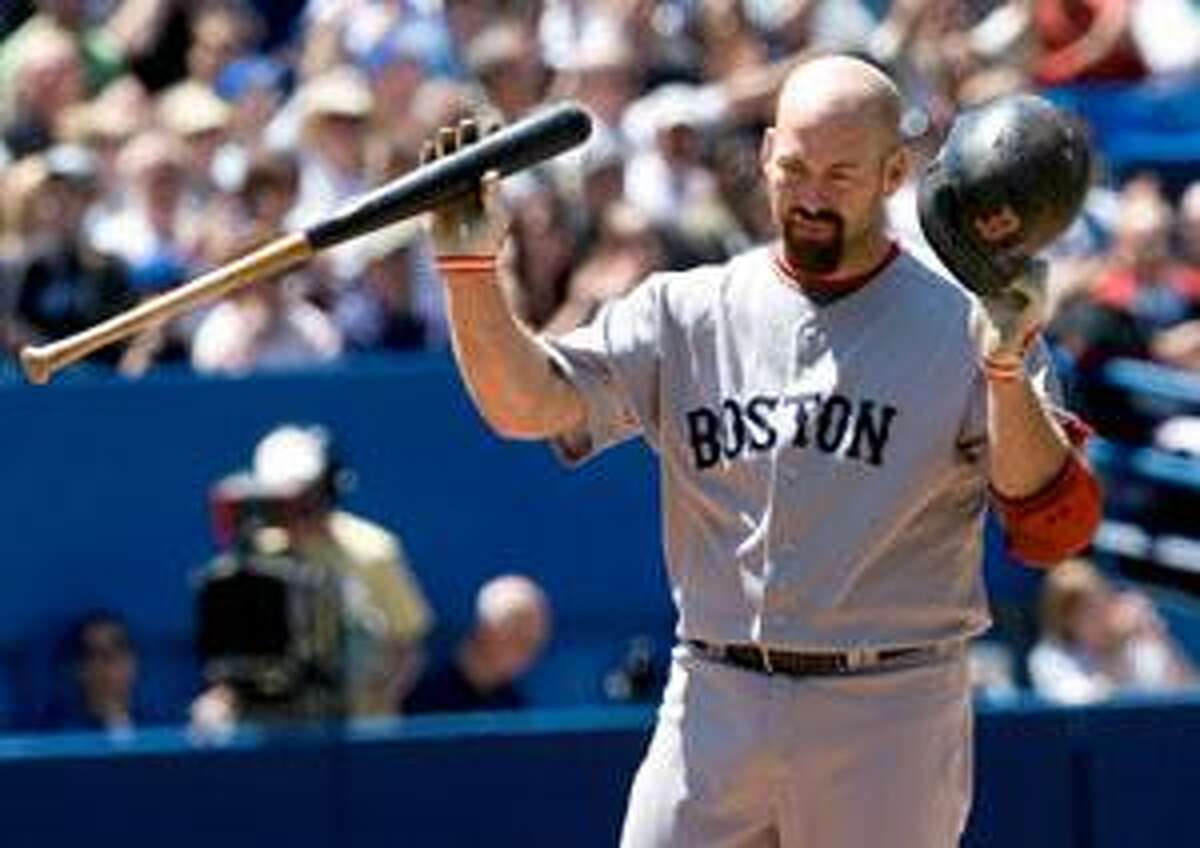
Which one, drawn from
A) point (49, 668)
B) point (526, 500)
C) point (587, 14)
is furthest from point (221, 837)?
point (587, 14)

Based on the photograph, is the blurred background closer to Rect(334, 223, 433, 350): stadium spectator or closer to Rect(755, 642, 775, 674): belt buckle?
Rect(334, 223, 433, 350): stadium spectator

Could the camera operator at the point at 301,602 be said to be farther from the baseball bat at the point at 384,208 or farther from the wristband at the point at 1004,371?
the wristband at the point at 1004,371

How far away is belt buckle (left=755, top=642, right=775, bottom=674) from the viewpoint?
7.03m

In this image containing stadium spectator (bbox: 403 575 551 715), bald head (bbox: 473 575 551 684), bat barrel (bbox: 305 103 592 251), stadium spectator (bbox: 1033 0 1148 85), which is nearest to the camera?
bat barrel (bbox: 305 103 592 251)

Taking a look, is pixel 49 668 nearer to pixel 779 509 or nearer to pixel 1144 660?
pixel 1144 660

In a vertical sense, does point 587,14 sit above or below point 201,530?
above

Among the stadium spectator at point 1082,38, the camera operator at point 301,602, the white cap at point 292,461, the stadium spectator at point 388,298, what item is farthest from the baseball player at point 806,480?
the stadium spectator at point 1082,38

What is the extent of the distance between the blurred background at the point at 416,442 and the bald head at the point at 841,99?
2811 mm

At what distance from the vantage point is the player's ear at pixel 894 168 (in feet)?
22.6

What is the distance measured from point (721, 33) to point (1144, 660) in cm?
384

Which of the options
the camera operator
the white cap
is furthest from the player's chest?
the white cap

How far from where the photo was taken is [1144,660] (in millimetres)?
12141

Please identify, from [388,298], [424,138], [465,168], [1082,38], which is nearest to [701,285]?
[465,168]

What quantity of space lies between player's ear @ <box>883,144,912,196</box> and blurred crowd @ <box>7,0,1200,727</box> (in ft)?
15.3
